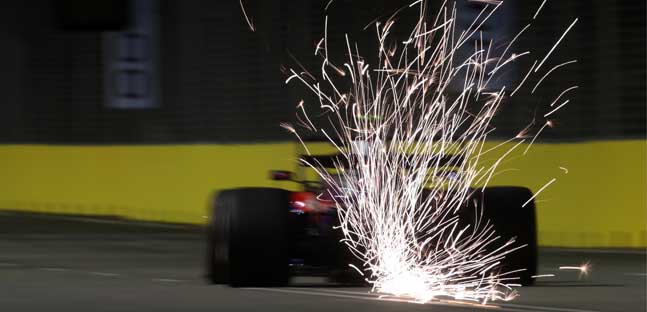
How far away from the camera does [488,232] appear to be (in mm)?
15016

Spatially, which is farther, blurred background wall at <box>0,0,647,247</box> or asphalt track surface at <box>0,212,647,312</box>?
blurred background wall at <box>0,0,647,247</box>

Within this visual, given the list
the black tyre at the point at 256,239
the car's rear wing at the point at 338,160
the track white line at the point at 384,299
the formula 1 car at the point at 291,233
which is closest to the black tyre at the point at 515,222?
the formula 1 car at the point at 291,233

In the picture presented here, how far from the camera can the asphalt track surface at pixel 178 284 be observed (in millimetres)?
12930

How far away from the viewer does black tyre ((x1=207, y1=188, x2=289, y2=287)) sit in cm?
1454

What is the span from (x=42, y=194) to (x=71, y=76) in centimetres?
287

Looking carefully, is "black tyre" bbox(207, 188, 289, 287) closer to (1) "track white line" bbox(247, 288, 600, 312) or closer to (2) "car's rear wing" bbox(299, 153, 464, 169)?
(1) "track white line" bbox(247, 288, 600, 312)

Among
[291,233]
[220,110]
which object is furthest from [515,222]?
[220,110]

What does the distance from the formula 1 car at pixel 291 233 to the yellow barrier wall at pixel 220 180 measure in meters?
7.40

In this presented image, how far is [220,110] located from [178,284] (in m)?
15.0

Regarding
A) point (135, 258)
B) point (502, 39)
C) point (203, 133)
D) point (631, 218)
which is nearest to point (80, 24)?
point (135, 258)

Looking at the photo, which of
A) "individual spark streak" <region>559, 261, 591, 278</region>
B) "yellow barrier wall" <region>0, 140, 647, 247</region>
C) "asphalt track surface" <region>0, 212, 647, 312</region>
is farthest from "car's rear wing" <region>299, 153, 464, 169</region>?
"yellow barrier wall" <region>0, 140, 647, 247</region>

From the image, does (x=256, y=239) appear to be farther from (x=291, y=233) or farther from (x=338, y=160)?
(x=338, y=160)

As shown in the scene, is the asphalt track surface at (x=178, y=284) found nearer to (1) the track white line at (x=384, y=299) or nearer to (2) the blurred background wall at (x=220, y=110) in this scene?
(1) the track white line at (x=384, y=299)

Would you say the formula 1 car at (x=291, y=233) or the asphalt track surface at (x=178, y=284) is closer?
the asphalt track surface at (x=178, y=284)
